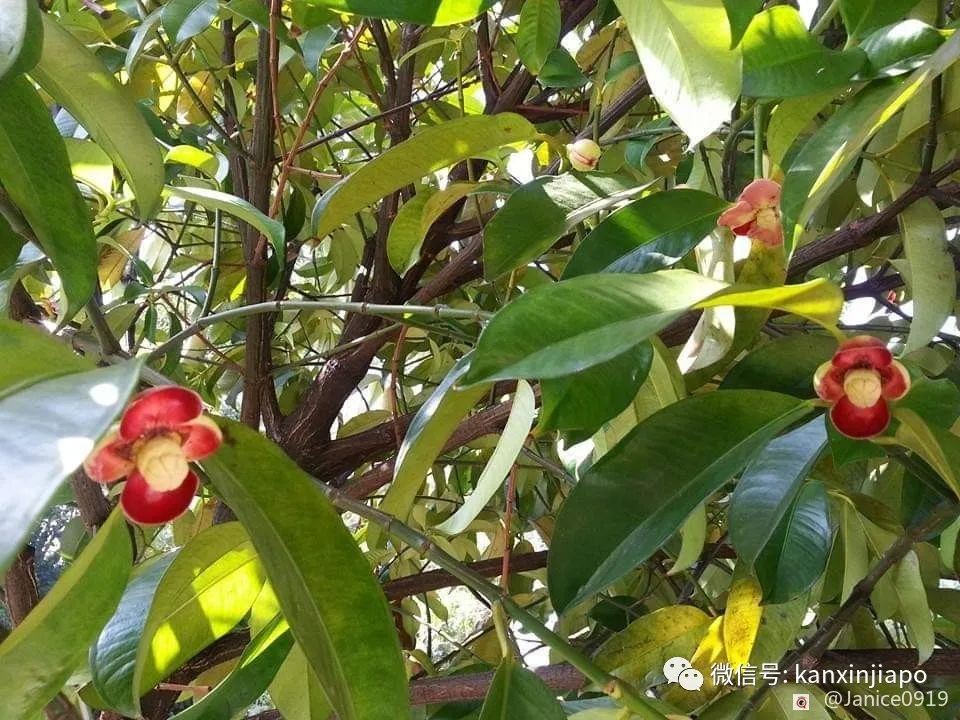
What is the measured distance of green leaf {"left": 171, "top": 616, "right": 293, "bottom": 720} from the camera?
433mm

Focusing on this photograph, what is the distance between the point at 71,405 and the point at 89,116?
277 millimetres

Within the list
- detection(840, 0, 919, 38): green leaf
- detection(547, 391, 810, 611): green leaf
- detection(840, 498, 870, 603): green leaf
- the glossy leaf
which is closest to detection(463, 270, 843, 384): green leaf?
the glossy leaf

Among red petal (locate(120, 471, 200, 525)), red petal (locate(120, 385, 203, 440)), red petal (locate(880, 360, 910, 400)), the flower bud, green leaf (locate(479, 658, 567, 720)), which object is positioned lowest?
green leaf (locate(479, 658, 567, 720))

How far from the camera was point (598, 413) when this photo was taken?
14.3 inches

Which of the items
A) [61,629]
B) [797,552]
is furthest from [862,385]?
[61,629]

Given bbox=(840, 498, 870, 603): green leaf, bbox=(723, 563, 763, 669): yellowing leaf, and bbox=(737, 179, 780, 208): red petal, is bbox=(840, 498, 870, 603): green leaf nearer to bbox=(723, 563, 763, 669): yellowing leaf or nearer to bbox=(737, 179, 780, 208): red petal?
bbox=(723, 563, 763, 669): yellowing leaf

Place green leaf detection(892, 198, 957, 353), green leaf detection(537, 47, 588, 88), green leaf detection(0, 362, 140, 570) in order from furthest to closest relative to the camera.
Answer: green leaf detection(537, 47, 588, 88), green leaf detection(892, 198, 957, 353), green leaf detection(0, 362, 140, 570)

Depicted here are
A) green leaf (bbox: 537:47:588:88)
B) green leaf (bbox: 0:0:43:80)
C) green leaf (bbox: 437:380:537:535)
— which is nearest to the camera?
green leaf (bbox: 0:0:43:80)

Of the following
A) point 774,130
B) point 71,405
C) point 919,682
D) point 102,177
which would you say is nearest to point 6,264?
point 102,177

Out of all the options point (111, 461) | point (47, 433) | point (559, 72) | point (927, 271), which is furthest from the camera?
point (559, 72)

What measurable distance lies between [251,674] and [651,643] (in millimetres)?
266

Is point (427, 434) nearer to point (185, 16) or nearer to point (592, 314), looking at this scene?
point (592, 314)

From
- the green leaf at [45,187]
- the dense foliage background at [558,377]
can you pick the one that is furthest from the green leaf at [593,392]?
the green leaf at [45,187]

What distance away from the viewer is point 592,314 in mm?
278
